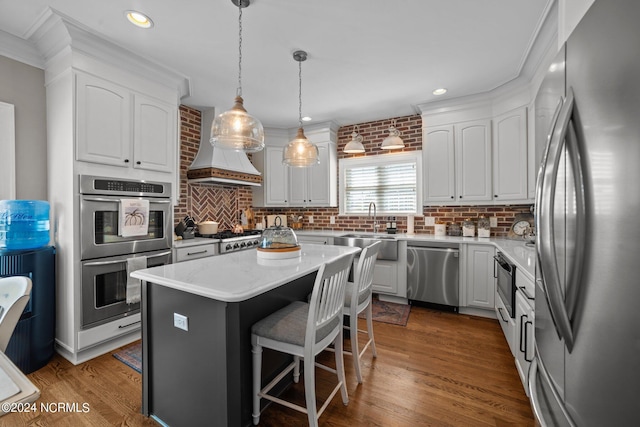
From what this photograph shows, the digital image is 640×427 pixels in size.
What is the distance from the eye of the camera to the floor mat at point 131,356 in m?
2.33

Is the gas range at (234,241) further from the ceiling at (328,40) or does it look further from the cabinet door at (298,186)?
the ceiling at (328,40)

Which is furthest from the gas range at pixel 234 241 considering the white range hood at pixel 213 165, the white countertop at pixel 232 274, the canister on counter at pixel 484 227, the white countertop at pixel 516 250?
the canister on counter at pixel 484 227

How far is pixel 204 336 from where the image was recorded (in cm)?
147

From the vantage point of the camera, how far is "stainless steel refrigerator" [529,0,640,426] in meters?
0.55

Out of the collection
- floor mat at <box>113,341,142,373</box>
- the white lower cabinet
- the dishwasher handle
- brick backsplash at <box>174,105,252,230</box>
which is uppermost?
brick backsplash at <box>174,105,252,230</box>

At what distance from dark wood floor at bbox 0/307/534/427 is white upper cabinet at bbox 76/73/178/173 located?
67.1 inches

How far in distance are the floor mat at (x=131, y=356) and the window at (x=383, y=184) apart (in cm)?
323

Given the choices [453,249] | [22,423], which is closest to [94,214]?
[22,423]

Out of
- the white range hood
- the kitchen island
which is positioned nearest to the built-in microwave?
the kitchen island

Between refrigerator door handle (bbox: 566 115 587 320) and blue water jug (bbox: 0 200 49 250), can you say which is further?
blue water jug (bbox: 0 200 49 250)

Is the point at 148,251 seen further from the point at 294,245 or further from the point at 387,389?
the point at 387,389

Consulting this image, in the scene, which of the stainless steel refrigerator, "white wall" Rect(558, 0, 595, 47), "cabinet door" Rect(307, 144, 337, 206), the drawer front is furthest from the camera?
"cabinet door" Rect(307, 144, 337, 206)

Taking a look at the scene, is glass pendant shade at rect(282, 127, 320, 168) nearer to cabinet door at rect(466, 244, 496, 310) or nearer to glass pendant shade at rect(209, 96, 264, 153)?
glass pendant shade at rect(209, 96, 264, 153)

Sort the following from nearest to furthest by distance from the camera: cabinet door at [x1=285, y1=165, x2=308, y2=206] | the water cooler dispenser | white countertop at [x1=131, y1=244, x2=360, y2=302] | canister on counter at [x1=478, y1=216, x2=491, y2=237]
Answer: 1. white countertop at [x1=131, y1=244, x2=360, y2=302]
2. the water cooler dispenser
3. canister on counter at [x1=478, y1=216, x2=491, y2=237]
4. cabinet door at [x1=285, y1=165, x2=308, y2=206]
